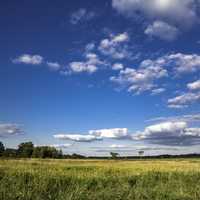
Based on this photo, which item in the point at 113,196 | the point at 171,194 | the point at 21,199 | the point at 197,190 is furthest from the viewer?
the point at 197,190

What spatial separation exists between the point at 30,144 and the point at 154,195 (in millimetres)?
108436

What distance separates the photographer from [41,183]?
12367 mm

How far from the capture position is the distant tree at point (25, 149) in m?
115

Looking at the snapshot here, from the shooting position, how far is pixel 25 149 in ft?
383

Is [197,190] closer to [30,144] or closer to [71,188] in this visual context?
[71,188]

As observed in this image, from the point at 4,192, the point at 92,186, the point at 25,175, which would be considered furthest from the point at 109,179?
the point at 4,192

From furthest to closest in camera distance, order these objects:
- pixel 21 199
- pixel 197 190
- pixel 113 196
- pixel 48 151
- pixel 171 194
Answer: pixel 48 151 → pixel 197 190 → pixel 171 194 → pixel 113 196 → pixel 21 199

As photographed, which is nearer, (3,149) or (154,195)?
(154,195)

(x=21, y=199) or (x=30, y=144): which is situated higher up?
(x=30, y=144)

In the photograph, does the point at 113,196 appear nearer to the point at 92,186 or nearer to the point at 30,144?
the point at 92,186

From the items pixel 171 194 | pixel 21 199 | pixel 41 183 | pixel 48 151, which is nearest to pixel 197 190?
pixel 171 194

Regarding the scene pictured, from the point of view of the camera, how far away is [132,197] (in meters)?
11.4

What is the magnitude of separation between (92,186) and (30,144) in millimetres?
106370

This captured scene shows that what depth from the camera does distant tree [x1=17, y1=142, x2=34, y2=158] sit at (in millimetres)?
115387
